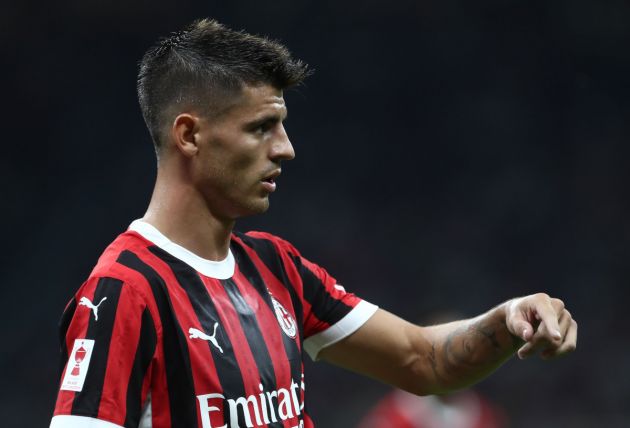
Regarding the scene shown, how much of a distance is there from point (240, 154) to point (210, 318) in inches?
14.0

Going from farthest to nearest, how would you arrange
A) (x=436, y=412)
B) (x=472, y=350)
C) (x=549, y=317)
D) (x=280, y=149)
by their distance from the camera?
(x=436, y=412) → (x=472, y=350) → (x=280, y=149) → (x=549, y=317)

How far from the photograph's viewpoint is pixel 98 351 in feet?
6.11

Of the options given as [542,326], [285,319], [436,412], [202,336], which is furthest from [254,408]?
[436,412]

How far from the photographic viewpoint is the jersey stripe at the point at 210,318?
2.02 m

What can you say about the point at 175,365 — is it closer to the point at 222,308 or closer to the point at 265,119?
the point at 222,308

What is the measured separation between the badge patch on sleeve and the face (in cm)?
47

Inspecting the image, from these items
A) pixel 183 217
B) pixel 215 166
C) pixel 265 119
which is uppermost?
pixel 265 119

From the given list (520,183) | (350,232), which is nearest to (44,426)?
(350,232)

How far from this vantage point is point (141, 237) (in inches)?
83.5

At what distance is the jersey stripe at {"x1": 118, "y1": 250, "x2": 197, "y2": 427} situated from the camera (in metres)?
1.94

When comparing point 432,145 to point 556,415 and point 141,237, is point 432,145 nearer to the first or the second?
point 556,415

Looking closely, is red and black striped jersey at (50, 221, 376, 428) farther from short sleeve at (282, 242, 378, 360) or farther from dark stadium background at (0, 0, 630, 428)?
dark stadium background at (0, 0, 630, 428)

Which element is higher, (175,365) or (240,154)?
(240,154)

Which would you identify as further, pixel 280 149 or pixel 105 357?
pixel 280 149
